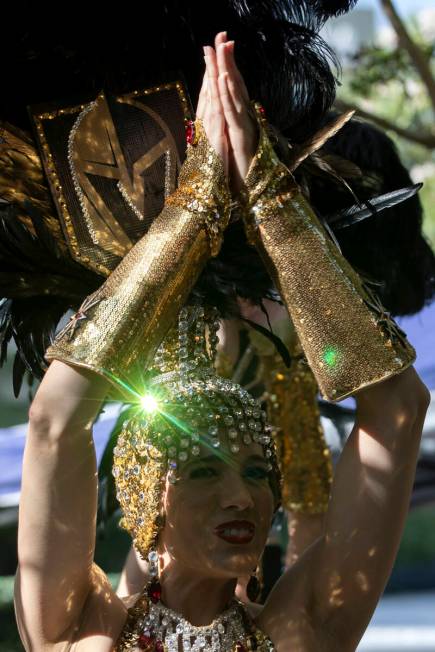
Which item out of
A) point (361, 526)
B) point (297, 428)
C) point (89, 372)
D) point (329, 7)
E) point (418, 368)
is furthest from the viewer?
point (418, 368)

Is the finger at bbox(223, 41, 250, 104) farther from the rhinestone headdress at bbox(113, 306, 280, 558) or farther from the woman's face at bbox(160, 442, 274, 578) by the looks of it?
the woman's face at bbox(160, 442, 274, 578)

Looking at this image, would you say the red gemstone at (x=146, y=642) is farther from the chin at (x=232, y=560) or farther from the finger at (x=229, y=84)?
the finger at (x=229, y=84)

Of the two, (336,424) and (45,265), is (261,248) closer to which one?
(45,265)

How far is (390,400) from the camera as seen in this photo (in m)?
2.00

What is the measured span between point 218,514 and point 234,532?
5 cm

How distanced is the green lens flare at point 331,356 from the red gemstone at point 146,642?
2.18 ft

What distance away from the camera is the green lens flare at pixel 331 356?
6.51ft

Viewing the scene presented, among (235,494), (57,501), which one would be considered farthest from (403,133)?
(57,501)

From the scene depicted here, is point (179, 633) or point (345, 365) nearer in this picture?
point (345, 365)

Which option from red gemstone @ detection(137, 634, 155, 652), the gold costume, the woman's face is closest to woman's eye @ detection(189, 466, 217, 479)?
the woman's face

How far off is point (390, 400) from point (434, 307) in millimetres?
2488

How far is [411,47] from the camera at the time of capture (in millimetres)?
5184

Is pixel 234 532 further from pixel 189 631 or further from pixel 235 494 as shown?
pixel 189 631

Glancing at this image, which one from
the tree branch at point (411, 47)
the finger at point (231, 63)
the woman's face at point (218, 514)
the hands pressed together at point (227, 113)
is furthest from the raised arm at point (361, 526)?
the tree branch at point (411, 47)
